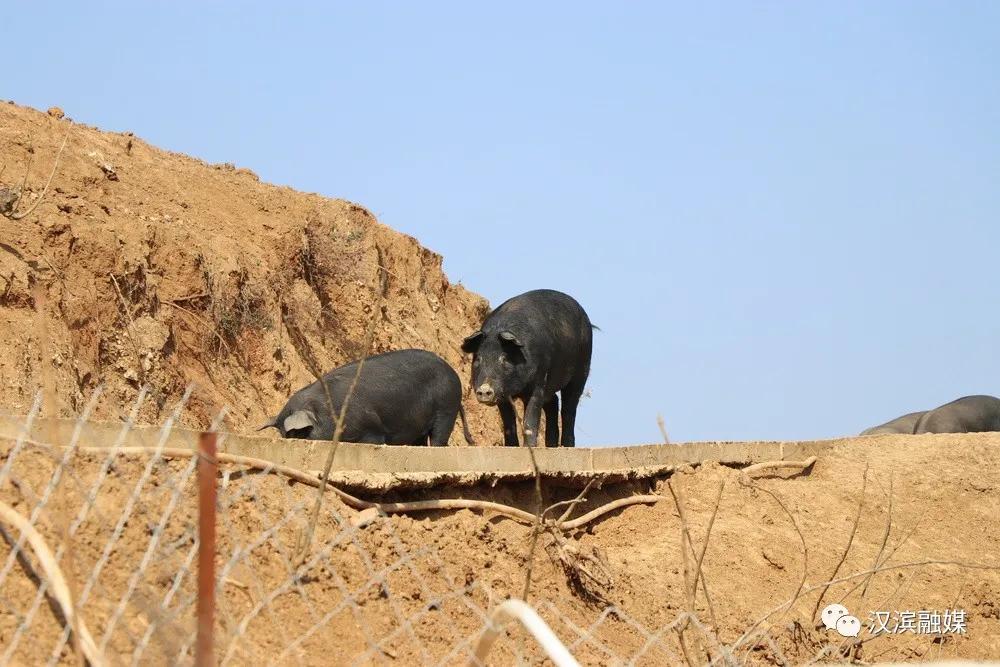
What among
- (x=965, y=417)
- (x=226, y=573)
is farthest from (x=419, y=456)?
(x=965, y=417)

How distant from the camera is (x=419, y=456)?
8219mm

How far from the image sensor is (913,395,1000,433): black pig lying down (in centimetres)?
2012

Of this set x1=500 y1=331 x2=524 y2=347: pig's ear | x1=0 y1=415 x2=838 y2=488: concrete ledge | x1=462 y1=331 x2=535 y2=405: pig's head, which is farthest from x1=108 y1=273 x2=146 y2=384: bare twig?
x1=0 y1=415 x2=838 y2=488: concrete ledge

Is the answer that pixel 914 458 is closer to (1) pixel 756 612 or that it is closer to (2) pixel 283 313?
(1) pixel 756 612

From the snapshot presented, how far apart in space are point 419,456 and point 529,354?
4.72 metres

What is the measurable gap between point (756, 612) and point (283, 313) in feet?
35.6

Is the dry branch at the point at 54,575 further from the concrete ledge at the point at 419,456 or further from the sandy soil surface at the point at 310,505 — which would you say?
the concrete ledge at the point at 419,456

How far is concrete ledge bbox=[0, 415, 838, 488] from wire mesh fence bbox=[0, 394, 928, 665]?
90mm

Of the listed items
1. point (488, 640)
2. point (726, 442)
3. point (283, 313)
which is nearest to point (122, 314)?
point (283, 313)

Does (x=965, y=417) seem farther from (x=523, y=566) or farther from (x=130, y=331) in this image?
(x=523, y=566)

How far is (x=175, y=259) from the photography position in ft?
55.4

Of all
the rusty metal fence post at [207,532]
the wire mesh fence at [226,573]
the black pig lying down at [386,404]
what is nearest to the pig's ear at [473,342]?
the black pig lying down at [386,404]

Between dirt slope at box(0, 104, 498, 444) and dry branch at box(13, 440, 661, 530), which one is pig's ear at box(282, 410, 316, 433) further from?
dry branch at box(13, 440, 661, 530)

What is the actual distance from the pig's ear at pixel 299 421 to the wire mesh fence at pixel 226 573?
3.67m
